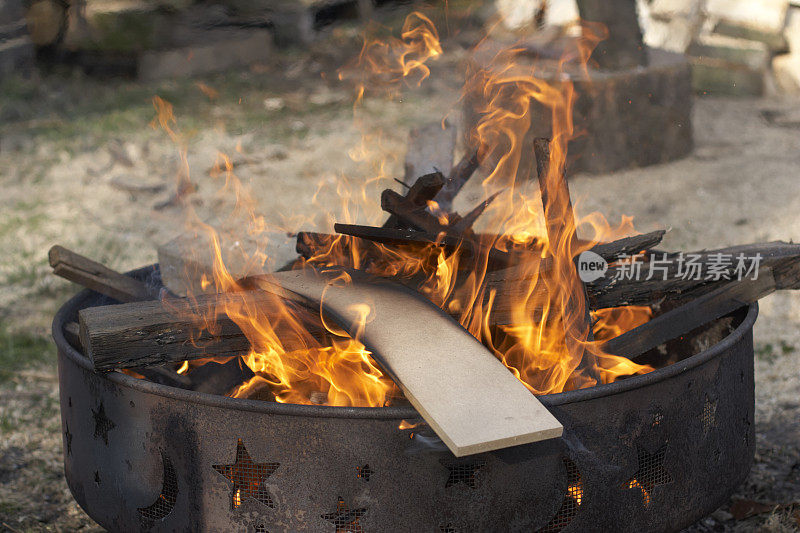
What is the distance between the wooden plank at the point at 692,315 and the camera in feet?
7.62

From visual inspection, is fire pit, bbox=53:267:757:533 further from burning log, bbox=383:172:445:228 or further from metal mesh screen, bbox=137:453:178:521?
burning log, bbox=383:172:445:228

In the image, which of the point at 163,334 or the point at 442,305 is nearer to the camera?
the point at 163,334

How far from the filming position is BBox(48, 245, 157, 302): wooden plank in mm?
2590

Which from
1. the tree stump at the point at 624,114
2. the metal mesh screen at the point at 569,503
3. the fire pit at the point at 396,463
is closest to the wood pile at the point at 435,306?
the fire pit at the point at 396,463

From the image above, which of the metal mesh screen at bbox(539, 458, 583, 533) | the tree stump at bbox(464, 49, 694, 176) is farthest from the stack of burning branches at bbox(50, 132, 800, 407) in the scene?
the tree stump at bbox(464, 49, 694, 176)

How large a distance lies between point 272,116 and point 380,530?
5.85 m

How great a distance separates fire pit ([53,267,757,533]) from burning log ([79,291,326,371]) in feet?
0.24

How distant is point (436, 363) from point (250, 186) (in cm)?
426

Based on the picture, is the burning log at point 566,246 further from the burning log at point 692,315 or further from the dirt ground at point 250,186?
the dirt ground at point 250,186

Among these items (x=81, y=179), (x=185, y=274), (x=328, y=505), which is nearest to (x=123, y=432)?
(x=328, y=505)

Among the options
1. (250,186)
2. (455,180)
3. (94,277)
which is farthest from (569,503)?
(250,186)

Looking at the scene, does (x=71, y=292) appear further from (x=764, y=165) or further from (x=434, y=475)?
(x=764, y=165)

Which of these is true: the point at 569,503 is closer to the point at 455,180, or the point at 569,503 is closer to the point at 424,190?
the point at 424,190

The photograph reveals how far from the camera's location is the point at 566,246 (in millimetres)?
2312
